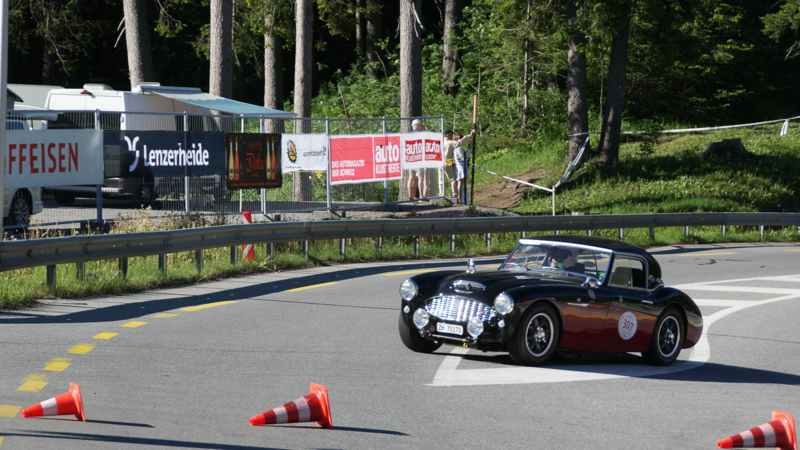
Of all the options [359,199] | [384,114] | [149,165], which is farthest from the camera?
[384,114]

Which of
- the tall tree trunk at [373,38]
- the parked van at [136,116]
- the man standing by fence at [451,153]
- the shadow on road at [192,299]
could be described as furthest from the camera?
the tall tree trunk at [373,38]

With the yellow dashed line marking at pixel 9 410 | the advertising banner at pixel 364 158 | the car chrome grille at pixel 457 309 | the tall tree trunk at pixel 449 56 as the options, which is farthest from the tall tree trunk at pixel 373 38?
the yellow dashed line marking at pixel 9 410

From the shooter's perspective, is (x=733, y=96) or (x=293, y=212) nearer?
(x=293, y=212)

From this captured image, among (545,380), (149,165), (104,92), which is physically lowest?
(545,380)

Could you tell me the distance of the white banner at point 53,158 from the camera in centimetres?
1481

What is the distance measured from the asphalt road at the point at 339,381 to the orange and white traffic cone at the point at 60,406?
0.27 feet

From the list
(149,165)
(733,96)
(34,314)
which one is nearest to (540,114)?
(733,96)

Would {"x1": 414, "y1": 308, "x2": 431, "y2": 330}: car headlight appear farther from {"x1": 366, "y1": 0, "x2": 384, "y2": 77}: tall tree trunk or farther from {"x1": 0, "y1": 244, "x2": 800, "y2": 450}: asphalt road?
{"x1": 366, "y1": 0, "x2": 384, "y2": 77}: tall tree trunk

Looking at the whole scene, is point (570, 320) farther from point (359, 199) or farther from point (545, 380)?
point (359, 199)

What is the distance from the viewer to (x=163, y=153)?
1792 cm

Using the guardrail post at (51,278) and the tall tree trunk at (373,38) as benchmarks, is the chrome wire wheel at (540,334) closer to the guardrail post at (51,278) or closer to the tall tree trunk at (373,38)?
the guardrail post at (51,278)

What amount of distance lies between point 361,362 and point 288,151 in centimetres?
1218

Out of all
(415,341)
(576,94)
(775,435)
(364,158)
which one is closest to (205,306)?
(415,341)

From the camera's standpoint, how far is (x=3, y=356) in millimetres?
7980
